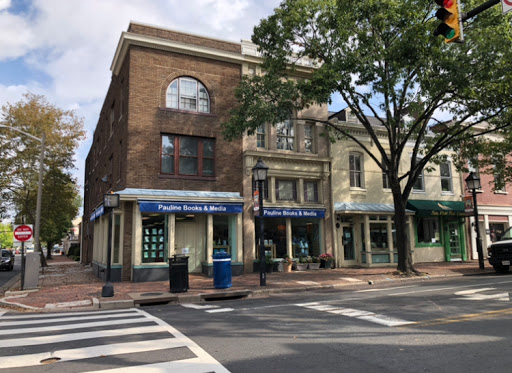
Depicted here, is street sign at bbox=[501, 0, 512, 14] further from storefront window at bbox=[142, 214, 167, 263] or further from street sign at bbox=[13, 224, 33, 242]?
street sign at bbox=[13, 224, 33, 242]

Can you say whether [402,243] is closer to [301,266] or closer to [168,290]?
[301,266]

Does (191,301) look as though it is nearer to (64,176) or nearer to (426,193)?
(426,193)

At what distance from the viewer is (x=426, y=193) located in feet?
76.7

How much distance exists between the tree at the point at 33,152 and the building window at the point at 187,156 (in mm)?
11547

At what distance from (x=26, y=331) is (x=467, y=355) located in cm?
739

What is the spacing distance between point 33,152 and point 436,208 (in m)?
25.0

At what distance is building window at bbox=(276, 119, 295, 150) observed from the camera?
19969 millimetres

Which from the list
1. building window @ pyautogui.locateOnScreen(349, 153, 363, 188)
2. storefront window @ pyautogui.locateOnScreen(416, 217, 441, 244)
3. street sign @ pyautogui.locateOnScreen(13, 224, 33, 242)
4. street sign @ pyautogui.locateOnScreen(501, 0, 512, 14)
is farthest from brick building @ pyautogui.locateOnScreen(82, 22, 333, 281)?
street sign @ pyautogui.locateOnScreen(501, 0, 512, 14)

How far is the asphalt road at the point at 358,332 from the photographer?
4.98 m

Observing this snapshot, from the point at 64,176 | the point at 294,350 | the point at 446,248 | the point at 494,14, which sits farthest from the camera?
the point at 64,176

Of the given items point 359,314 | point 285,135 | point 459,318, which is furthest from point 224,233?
point 459,318

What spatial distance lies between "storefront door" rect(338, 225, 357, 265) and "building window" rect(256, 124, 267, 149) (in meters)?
6.09

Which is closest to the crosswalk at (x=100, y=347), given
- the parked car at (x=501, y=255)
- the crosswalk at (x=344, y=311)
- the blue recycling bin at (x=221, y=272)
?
the crosswalk at (x=344, y=311)

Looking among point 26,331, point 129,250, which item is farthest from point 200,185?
point 26,331
